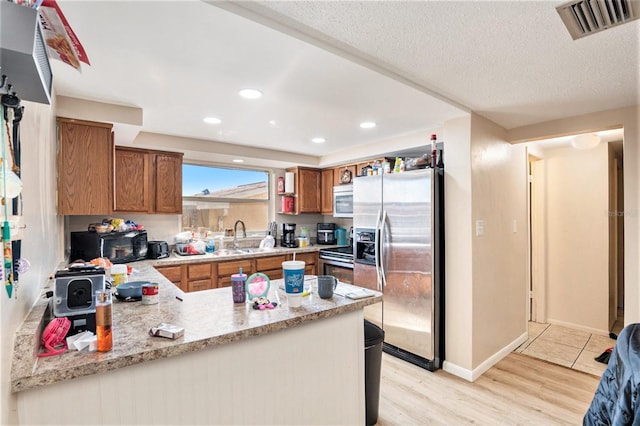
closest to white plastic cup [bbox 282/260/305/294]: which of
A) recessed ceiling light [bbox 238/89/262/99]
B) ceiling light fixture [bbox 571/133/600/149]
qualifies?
recessed ceiling light [bbox 238/89/262/99]

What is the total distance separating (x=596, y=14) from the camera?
4.62ft

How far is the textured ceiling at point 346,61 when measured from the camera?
138cm

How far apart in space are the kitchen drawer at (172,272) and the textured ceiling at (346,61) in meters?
1.49

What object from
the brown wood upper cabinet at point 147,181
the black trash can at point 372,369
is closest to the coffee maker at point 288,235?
the brown wood upper cabinet at point 147,181

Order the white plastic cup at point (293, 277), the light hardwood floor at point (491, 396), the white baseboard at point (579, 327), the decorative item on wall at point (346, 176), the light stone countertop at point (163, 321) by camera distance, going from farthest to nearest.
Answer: the decorative item on wall at point (346, 176) → the white baseboard at point (579, 327) → the light hardwood floor at point (491, 396) → the white plastic cup at point (293, 277) → the light stone countertop at point (163, 321)

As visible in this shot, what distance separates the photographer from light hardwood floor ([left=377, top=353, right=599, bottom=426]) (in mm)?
2219

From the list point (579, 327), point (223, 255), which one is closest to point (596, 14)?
point (223, 255)

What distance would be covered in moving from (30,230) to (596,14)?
2602mm

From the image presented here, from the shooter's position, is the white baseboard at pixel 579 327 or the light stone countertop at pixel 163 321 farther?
the white baseboard at pixel 579 327

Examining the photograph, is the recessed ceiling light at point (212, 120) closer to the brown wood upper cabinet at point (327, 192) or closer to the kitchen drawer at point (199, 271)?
the kitchen drawer at point (199, 271)

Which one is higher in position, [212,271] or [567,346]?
[212,271]

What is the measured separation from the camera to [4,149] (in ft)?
3.03

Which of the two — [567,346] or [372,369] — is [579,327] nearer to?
[567,346]

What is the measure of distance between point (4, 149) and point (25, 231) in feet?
1.43
